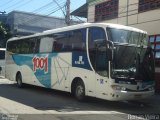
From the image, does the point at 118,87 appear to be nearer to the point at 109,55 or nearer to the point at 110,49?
the point at 109,55

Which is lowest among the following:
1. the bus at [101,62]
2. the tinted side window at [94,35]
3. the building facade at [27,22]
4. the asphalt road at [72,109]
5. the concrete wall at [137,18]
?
the asphalt road at [72,109]

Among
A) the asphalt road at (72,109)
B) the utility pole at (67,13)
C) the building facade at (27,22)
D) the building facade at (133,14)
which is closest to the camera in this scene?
the asphalt road at (72,109)

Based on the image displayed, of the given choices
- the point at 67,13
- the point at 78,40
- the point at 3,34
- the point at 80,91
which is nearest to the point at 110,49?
the point at 78,40

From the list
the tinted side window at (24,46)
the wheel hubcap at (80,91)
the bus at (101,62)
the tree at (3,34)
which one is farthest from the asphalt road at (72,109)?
Answer: the tree at (3,34)

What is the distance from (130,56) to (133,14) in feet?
29.6

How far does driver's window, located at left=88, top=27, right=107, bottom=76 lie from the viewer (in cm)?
1461

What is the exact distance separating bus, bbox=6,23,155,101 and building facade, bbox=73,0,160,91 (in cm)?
553

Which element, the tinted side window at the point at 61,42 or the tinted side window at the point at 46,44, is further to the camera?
the tinted side window at the point at 46,44

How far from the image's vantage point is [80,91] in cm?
1611

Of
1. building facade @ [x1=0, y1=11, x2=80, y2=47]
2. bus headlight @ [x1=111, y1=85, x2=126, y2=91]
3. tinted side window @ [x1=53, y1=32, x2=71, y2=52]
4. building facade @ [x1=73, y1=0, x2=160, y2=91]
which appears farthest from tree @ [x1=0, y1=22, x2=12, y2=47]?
bus headlight @ [x1=111, y1=85, x2=126, y2=91]

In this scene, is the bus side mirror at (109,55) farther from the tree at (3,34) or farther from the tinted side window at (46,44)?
the tree at (3,34)

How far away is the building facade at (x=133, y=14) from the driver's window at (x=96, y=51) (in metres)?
6.23

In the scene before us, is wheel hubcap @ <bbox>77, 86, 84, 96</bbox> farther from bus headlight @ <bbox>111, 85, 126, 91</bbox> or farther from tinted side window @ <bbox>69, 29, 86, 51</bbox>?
bus headlight @ <bbox>111, 85, 126, 91</bbox>

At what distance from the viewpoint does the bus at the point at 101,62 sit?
14242mm
